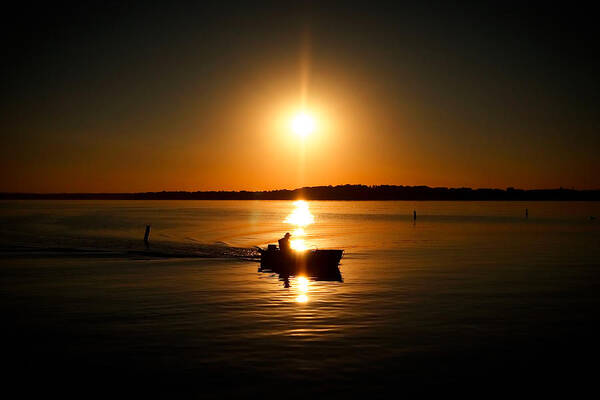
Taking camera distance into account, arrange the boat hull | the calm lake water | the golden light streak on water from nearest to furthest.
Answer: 1. the calm lake water
2. the golden light streak on water
3. the boat hull

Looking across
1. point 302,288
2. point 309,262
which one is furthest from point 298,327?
point 309,262

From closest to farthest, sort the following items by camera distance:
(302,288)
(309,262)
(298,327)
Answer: (298,327)
(302,288)
(309,262)

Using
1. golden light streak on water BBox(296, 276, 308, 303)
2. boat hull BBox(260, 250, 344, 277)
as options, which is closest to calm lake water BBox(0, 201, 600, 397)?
golden light streak on water BBox(296, 276, 308, 303)

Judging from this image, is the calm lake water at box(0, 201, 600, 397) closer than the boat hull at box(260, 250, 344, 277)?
Yes

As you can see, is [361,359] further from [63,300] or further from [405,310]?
[63,300]

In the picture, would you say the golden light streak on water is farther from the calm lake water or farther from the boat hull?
the boat hull

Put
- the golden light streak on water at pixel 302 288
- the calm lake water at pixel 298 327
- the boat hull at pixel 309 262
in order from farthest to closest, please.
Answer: the boat hull at pixel 309 262
the golden light streak on water at pixel 302 288
the calm lake water at pixel 298 327

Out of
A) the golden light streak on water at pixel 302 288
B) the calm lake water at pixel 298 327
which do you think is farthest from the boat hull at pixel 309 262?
the calm lake water at pixel 298 327

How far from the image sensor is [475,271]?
1607 inches

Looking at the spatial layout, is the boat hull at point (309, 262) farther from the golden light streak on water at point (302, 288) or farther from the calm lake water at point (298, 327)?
the calm lake water at point (298, 327)

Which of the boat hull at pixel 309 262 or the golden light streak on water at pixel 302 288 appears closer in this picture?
the golden light streak on water at pixel 302 288

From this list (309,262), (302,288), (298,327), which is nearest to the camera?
(298,327)

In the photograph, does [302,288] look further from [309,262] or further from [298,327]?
[298,327]

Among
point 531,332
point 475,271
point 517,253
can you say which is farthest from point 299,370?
point 517,253
